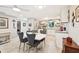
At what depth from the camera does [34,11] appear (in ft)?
6.25

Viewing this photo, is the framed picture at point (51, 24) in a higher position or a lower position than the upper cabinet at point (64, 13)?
lower

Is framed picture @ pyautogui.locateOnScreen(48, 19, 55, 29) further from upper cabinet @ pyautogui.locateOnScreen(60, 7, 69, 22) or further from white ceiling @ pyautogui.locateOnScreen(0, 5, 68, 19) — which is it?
upper cabinet @ pyautogui.locateOnScreen(60, 7, 69, 22)

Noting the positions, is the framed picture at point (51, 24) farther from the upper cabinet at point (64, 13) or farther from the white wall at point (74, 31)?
the white wall at point (74, 31)

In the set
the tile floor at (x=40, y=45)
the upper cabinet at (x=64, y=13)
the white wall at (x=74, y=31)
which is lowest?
the tile floor at (x=40, y=45)

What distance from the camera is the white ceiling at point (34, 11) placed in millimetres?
1808

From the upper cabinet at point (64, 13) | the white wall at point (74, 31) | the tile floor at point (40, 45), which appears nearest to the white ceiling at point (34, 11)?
the upper cabinet at point (64, 13)

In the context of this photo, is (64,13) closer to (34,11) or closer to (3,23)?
(34,11)

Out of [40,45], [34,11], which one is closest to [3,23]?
[34,11]

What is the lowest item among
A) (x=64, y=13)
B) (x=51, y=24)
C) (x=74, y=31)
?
(x=74, y=31)

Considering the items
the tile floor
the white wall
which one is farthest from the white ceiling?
the tile floor

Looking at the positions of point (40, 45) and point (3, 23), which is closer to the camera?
point (3, 23)

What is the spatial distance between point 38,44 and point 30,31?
36 centimetres
